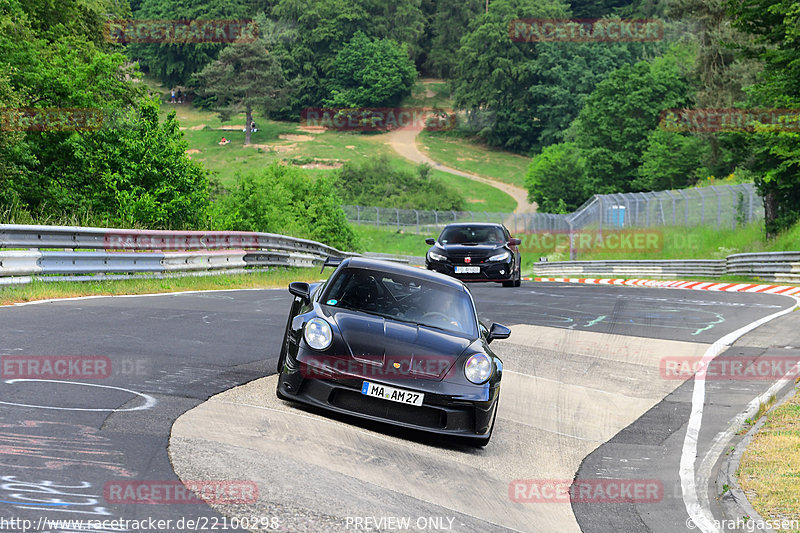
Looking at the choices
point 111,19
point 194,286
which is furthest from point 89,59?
point 194,286

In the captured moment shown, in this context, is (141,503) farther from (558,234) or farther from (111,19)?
(558,234)

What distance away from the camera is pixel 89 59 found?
38812 millimetres

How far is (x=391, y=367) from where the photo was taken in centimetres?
752

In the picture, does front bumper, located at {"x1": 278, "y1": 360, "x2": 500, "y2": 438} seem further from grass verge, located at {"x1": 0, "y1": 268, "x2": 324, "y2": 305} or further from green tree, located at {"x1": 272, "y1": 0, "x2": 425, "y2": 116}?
green tree, located at {"x1": 272, "y1": 0, "x2": 425, "y2": 116}

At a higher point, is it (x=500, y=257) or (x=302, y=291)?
(x=302, y=291)

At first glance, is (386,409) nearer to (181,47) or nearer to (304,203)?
(304,203)

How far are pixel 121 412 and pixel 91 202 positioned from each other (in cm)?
2300

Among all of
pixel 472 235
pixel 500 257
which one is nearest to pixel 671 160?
pixel 500 257

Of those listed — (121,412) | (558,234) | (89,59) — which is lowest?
(558,234)

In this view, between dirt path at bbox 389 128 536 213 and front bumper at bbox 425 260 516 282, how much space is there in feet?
271

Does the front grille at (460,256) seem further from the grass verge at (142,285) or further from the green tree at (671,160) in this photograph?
the green tree at (671,160)

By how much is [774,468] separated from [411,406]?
111 inches

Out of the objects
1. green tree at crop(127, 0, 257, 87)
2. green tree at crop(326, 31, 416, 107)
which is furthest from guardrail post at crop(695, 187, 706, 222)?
green tree at crop(127, 0, 257, 87)

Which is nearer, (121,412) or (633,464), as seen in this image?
(121,412)
